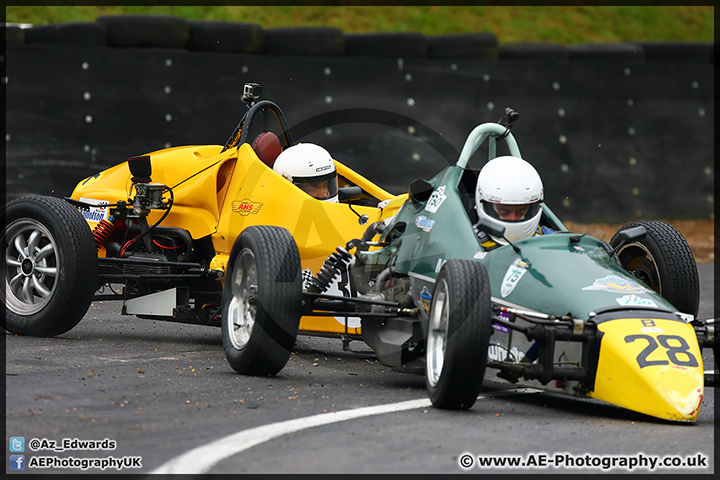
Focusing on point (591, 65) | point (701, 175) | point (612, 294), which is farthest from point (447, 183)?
point (701, 175)

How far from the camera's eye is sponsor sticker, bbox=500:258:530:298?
621cm

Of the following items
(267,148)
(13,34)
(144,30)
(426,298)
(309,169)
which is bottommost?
(426,298)

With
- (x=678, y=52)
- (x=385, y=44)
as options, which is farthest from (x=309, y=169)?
(x=678, y=52)

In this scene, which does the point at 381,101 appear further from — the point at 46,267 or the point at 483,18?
the point at 483,18

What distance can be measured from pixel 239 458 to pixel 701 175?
45.3 feet

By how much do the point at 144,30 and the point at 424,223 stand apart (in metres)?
7.70

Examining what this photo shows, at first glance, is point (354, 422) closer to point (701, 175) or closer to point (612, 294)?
point (612, 294)

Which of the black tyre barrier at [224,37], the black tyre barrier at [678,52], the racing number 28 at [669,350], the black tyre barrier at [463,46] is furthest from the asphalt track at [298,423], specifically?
the black tyre barrier at [678,52]

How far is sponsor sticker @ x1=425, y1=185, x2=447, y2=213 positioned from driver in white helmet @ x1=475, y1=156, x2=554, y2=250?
0.27 m

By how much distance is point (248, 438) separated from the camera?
4.90 metres

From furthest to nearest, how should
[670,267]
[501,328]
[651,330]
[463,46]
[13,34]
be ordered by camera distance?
[463,46] → [13,34] → [670,267] → [501,328] → [651,330]

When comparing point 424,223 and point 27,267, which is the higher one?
point 424,223

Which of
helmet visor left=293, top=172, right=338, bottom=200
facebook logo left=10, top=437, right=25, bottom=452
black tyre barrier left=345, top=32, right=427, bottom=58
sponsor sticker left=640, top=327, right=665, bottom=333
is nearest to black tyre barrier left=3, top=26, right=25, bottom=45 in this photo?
black tyre barrier left=345, top=32, right=427, bottom=58

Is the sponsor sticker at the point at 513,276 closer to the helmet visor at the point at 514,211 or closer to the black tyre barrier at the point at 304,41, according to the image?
the helmet visor at the point at 514,211
